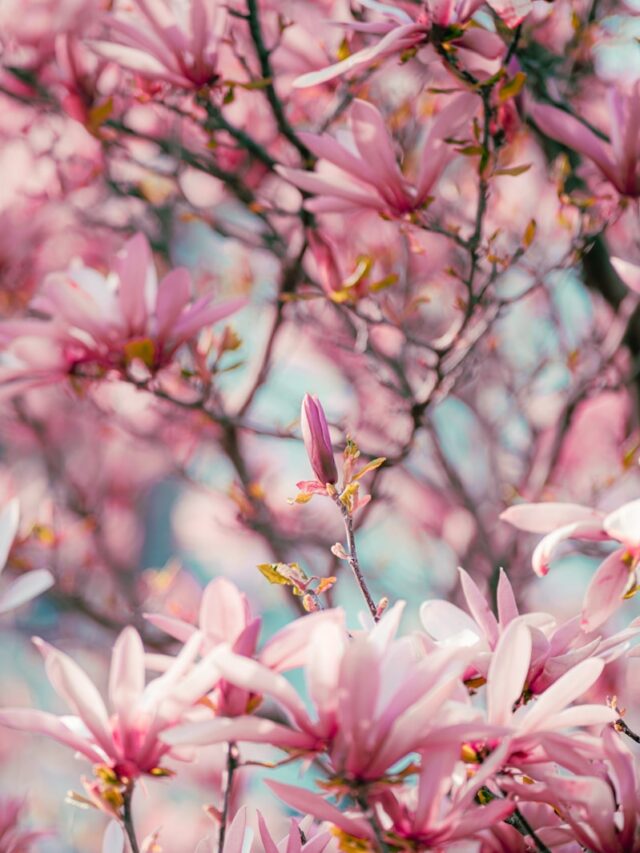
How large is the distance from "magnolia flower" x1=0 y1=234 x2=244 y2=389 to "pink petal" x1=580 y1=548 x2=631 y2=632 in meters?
0.74

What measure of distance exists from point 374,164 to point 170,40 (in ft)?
1.19

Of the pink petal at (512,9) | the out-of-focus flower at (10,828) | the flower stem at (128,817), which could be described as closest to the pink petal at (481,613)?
the flower stem at (128,817)

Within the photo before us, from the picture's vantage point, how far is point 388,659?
0.66 meters

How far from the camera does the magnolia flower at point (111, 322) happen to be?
4.23 ft

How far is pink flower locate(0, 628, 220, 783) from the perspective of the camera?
680 mm

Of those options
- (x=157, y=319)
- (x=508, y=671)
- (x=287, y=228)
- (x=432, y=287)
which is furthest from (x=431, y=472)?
(x=508, y=671)

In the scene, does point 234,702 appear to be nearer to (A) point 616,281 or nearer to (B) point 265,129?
(A) point 616,281

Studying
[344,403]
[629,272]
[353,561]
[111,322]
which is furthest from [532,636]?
[344,403]

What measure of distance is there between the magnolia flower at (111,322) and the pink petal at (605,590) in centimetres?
74

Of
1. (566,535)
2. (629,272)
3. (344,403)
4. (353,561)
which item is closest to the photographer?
(566,535)

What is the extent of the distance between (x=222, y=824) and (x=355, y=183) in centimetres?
81

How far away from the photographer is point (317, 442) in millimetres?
868

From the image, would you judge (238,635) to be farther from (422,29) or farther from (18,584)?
(422,29)

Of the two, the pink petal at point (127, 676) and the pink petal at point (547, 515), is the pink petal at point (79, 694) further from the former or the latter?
the pink petal at point (547, 515)
